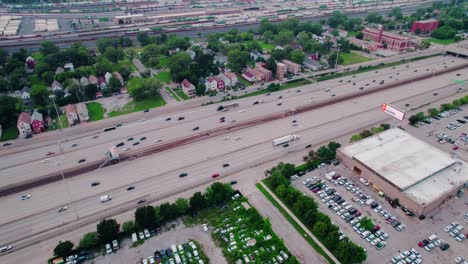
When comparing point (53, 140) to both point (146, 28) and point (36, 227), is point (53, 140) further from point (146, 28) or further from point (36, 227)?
point (146, 28)

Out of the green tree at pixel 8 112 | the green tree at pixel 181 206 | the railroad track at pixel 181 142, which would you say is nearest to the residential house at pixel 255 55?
the railroad track at pixel 181 142

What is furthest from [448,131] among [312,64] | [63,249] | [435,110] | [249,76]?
[63,249]

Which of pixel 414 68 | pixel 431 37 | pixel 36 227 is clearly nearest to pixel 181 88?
pixel 36 227

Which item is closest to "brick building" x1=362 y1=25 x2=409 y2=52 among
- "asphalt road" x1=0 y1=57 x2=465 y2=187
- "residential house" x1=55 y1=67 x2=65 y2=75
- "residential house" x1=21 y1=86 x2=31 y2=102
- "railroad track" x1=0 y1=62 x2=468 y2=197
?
"asphalt road" x1=0 y1=57 x2=465 y2=187

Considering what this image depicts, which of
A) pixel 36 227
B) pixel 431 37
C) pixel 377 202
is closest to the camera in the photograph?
pixel 36 227

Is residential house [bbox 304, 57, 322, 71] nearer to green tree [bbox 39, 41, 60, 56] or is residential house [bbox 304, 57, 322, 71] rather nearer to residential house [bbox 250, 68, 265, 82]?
residential house [bbox 250, 68, 265, 82]

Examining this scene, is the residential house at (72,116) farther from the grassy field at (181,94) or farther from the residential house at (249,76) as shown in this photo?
the residential house at (249,76)
